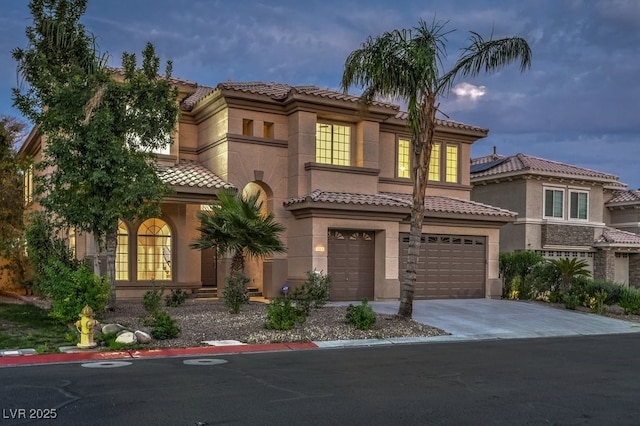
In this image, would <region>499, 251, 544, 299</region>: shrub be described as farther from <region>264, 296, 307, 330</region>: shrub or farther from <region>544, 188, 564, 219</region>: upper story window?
<region>264, 296, 307, 330</region>: shrub

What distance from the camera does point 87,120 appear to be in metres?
15.3

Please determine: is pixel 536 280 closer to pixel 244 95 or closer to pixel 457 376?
pixel 244 95

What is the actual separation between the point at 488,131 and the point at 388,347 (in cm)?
1660

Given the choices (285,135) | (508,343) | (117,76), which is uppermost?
(117,76)

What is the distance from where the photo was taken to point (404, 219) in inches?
904

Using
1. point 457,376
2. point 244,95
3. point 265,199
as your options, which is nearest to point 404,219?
point 265,199

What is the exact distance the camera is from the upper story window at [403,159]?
2572 centimetres

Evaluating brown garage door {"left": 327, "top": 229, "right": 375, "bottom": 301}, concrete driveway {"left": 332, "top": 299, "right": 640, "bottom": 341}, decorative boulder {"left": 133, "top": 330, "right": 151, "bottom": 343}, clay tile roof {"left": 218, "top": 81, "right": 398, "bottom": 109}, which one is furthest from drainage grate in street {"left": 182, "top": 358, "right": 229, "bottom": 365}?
clay tile roof {"left": 218, "top": 81, "right": 398, "bottom": 109}

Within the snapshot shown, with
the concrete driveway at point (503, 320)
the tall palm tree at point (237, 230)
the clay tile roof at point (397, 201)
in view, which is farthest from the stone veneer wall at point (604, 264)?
the tall palm tree at point (237, 230)

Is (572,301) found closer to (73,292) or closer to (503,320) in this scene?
(503,320)

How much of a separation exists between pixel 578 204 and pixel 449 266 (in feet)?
36.7

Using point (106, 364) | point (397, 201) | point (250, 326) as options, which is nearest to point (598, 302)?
point (397, 201)

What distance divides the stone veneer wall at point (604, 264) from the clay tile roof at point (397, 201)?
9425 millimetres

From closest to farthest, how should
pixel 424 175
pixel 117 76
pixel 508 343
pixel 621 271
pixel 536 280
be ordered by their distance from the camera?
pixel 508 343 < pixel 424 175 < pixel 117 76 < pixel 536 280 < pixel 621 271
